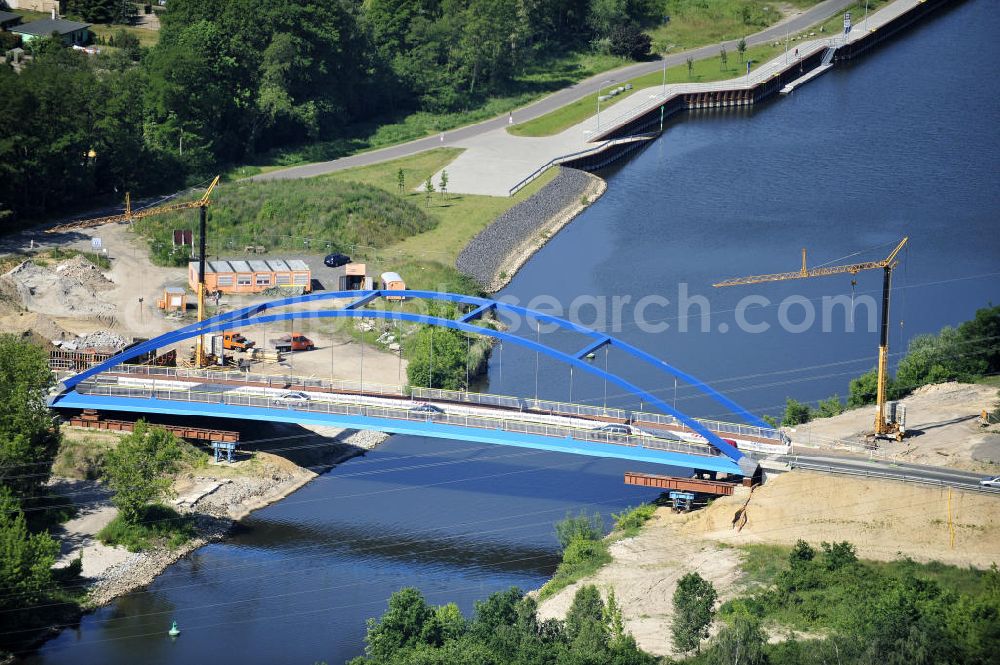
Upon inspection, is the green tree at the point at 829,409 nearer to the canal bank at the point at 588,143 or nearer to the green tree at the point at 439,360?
the green tree at the point at 439,360

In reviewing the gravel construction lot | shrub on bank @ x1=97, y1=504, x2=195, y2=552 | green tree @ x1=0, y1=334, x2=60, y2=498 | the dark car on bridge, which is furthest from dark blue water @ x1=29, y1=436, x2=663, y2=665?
the gravel construction lot

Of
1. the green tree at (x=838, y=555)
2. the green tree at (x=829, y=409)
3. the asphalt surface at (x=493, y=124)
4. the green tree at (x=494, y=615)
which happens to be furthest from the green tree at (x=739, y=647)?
the asphalt surface at (x=493, y=124)

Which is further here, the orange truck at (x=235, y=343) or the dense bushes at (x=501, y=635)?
the orange truck at (x=235, y=343)

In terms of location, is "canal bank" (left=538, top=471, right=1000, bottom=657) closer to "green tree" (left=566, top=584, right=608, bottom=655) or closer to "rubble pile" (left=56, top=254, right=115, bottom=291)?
"green tree" (left=566, top=584, right=608, bottom=655)

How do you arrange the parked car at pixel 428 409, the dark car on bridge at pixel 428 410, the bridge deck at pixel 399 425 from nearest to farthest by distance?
the bridge deck at pixel 399 425
the dark car on bridge at pixel 428 410
the parked car at pixel 428 409

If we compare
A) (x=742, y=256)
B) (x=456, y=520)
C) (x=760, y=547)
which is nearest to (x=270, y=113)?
(x=742, y=256)

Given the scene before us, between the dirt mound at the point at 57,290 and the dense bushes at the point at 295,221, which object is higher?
the dense bushes at the point at 295,221
